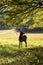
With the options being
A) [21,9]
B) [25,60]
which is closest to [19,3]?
[21,9]

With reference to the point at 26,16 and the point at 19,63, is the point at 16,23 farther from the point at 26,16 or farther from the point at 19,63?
the point at 19,63

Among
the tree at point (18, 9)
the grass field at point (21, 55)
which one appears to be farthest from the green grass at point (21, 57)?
the tree at point (18, 9)

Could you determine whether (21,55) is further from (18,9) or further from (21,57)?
(18,9)

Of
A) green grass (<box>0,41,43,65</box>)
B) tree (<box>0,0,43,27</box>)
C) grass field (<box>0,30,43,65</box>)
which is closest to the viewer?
green grass (<box>0,41,43,65</box>)

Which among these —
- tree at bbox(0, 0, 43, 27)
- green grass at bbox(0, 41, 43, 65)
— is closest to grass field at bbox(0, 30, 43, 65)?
green grass at bbox(0, 41, 43, 65)

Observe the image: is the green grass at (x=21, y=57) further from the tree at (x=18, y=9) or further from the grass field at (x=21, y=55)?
the tree at (x=18, y=9)

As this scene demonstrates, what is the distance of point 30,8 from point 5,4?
144 cm

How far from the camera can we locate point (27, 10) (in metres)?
12.3

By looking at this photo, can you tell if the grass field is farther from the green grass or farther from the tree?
the tree

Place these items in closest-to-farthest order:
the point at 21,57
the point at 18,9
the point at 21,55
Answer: the point at 21,57 < the point at 18,9 < the point at 21,55

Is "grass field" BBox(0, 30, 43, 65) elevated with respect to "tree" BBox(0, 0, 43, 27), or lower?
lower

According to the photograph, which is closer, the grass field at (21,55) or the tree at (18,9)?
the grass field at (21,55)

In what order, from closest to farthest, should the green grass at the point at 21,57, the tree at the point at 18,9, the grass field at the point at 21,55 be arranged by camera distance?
the green grass at the point at 21,57 < the grass field at the point at 21,55 < the tree at the point at 18,9

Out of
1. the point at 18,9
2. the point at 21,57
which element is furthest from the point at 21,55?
the point at 18,9
